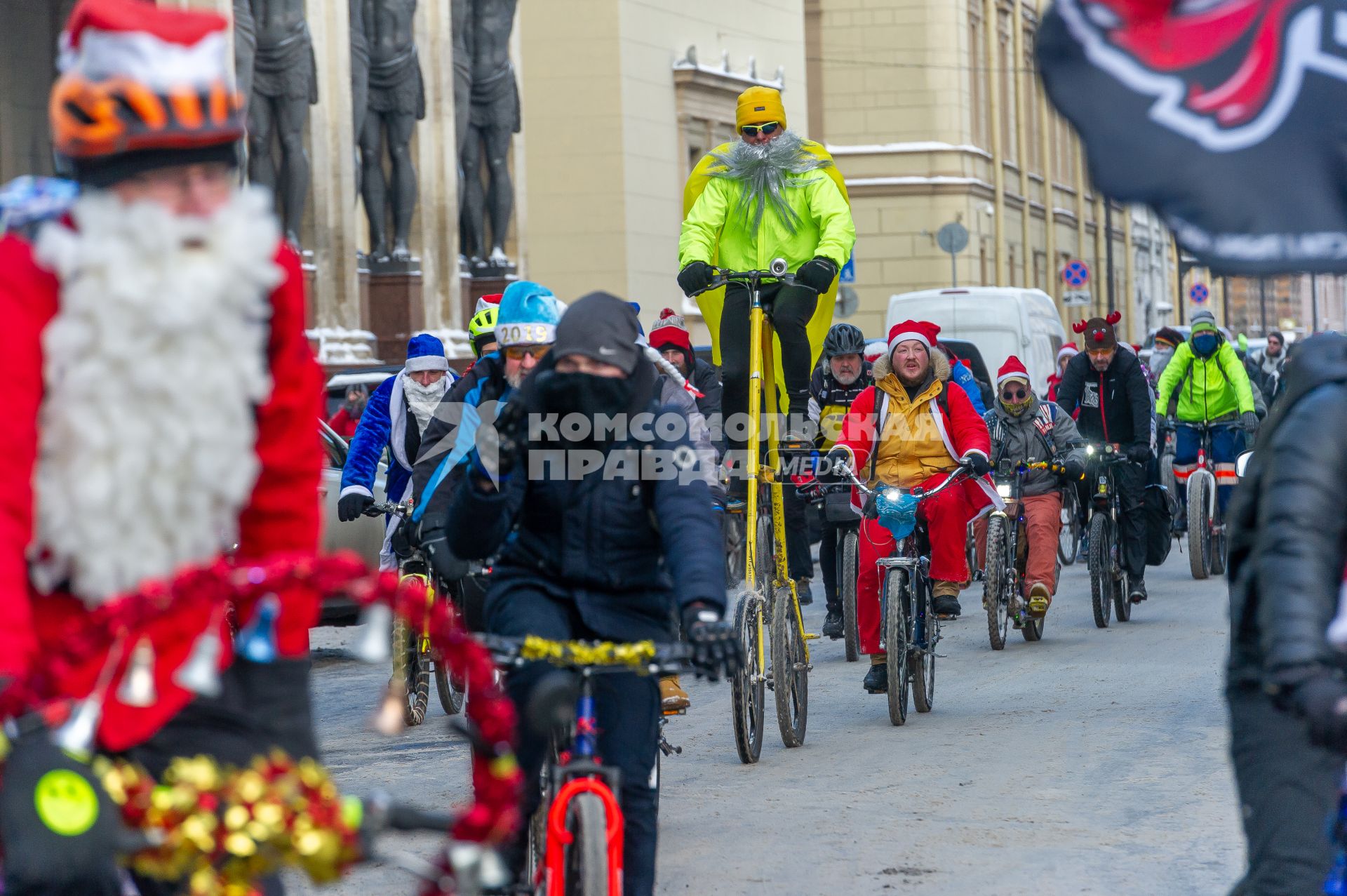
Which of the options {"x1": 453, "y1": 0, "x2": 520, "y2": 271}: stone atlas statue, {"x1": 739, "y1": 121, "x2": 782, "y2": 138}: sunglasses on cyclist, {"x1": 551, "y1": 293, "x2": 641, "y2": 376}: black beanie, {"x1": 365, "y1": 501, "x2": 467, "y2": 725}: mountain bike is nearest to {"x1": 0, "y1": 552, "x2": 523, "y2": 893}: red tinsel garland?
{"x1": 551, "y1": 293, "x2": 641, "y2": 376}: black beanie

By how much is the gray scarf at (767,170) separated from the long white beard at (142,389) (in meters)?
6.82

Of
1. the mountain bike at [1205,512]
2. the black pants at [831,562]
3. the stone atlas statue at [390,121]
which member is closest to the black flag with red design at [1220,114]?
the black pants at [831,562]

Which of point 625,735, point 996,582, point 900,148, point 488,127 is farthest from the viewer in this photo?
point 900,148

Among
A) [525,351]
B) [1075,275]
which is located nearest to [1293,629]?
[525,351]

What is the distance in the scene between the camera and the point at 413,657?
10742mm

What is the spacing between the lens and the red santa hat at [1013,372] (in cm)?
1442

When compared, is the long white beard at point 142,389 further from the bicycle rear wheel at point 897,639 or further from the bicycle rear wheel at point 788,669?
the bicycle rear wheel at point 897,639

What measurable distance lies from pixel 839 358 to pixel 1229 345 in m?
5.10

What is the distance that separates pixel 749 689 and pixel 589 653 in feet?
13.9

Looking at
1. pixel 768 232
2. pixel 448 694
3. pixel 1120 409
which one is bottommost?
pixel 448 694

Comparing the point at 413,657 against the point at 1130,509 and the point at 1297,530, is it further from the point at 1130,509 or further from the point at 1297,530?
the point at 1297,530

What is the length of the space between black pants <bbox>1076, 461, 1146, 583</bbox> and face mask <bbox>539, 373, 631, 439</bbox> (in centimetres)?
1008

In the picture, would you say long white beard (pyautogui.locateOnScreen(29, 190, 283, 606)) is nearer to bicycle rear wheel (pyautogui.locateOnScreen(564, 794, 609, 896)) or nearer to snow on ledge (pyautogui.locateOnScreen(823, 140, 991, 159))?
bicycle rear wheel (pyautogui.locateOnScreen(564, 794, 609, 896))

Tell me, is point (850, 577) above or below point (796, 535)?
below
